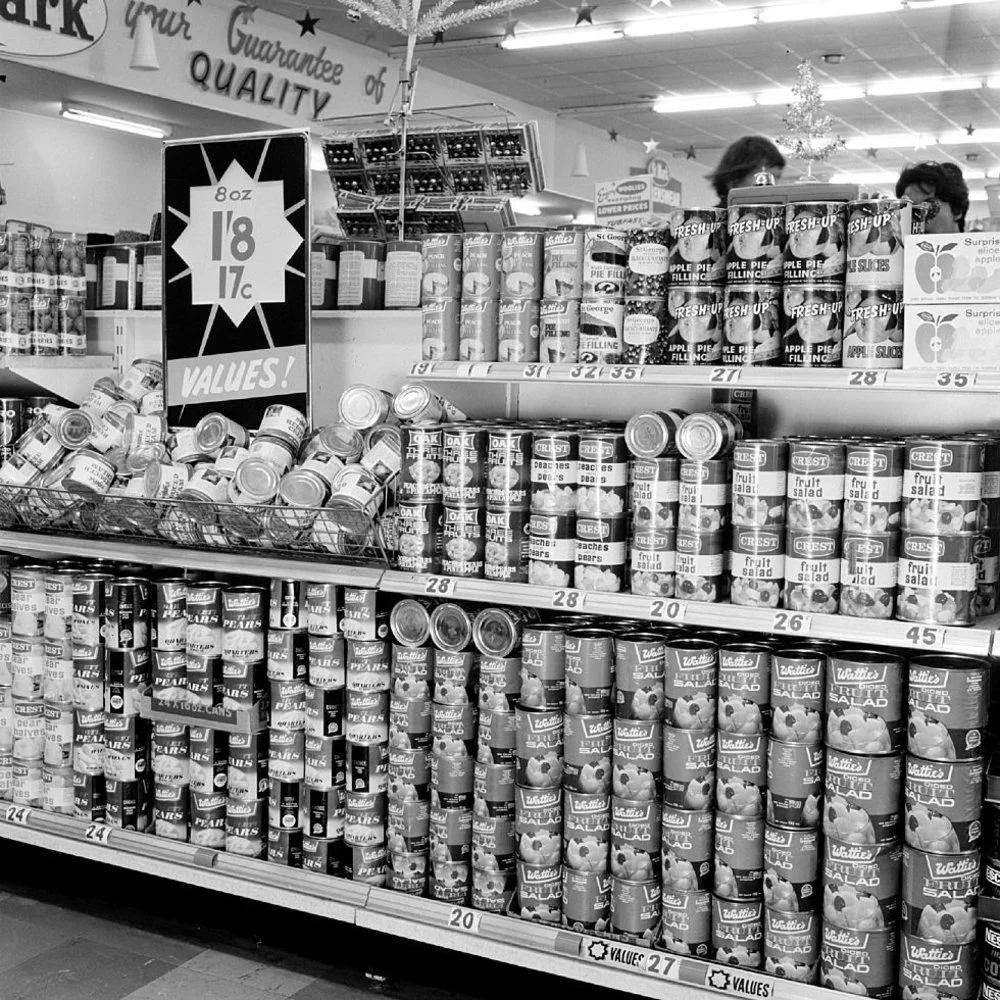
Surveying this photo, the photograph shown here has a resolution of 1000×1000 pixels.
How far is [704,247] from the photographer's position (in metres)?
2.28

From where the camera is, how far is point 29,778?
10.2ft

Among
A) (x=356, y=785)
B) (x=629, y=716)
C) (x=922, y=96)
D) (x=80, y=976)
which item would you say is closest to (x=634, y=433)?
(x=629, y=716)

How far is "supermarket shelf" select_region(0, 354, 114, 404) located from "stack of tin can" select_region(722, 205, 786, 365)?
205 centimetres

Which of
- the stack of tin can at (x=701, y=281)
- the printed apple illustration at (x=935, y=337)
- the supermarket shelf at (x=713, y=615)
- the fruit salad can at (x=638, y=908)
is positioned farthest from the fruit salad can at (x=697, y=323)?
the fruit salad can at (x=638, y=908)

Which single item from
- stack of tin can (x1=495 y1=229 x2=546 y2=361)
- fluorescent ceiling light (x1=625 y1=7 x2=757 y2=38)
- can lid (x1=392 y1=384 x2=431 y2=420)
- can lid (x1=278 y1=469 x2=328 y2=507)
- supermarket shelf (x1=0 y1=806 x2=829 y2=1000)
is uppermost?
fluorescent ceiling light (x1=625 y1=7 x2=757 y2=38)

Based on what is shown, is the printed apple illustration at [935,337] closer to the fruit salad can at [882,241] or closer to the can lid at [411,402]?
the fruit salad can at [882,241]

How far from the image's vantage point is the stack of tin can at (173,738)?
285 centimetres

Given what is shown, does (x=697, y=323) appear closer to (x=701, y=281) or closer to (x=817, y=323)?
(x=701, y=281)

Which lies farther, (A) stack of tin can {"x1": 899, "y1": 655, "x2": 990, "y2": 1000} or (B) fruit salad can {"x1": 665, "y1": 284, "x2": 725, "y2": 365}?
(B) fruit salad can {"x1": 665, "y1": 284, "x2": 725, "y2": 365}

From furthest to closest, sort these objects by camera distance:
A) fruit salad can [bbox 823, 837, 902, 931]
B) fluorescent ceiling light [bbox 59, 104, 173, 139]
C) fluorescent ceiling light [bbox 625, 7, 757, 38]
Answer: fluorescent ceiling light [bbox 625, 7, 757, 38], fluorescent ceiling light [bbox 59, 104, 173, 139], fruit salad can [bbox 823, 837, 902, 931]

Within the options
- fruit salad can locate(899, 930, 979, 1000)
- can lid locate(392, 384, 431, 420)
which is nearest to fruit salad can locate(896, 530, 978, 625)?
fruit salad can locate(899, 930, 979, 1000)

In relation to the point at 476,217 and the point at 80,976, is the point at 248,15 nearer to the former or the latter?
the point at 476,217

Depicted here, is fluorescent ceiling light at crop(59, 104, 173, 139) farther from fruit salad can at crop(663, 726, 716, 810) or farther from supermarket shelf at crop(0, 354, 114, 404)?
fruit salad can at crop(663, 726, 716, 810)

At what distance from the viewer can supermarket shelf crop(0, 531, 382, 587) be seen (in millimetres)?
2629
